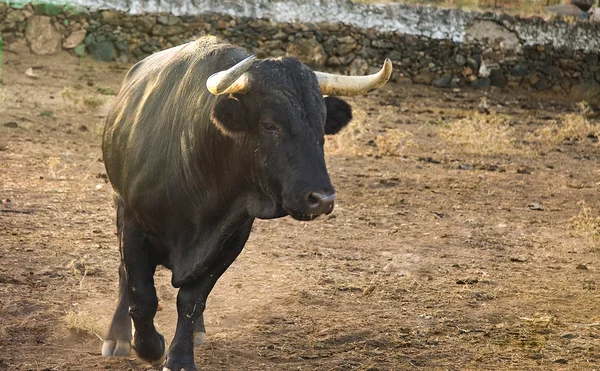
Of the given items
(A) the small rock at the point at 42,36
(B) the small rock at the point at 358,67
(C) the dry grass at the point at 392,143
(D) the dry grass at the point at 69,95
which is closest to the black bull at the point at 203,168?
(C) the dry grass at the point at 392,143

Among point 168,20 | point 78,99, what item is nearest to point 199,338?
point 78,99

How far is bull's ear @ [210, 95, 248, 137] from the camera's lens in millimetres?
4879

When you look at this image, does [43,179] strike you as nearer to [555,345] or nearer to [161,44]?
[555,345]

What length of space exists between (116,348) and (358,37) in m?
13.6

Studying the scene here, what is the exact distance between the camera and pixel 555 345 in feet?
19.9

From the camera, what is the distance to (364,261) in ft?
26.3

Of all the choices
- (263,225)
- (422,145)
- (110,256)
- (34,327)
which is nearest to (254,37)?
(422,145)

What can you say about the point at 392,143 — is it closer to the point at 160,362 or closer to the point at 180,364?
the point at 160,362

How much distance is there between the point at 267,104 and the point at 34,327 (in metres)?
2.13

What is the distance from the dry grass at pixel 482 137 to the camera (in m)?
13.4

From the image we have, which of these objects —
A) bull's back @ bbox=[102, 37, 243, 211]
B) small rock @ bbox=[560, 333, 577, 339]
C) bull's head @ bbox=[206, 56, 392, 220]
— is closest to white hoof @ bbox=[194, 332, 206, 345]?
bull's back @ bbox=[102, 37, 243, 211]

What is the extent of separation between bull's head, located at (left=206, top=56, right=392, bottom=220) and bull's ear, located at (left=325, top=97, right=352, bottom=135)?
21.6 inches

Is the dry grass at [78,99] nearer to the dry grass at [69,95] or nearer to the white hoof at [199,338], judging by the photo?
the dry grass at [69,95]

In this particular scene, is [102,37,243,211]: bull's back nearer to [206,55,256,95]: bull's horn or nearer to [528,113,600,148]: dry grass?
[206,55,256,95]: bull's horn
